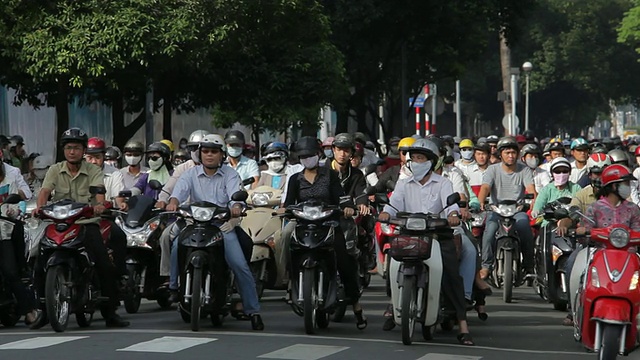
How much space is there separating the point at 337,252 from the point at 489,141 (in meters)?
9.52

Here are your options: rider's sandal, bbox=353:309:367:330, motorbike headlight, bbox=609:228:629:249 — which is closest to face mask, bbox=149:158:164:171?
rider's sandal, bbox=353:309:367:330

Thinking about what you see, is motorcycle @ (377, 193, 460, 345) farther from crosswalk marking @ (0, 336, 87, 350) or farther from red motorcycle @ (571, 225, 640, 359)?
crosswalk marking @ (0, 336, 87, 350)

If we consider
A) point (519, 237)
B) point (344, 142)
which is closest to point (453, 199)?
point (344, 142)

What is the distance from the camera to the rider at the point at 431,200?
12.5m

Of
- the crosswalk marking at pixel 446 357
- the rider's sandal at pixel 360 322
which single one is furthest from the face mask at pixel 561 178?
the crosswalk marking at pixel 446 357

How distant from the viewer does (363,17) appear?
4016 centimetres

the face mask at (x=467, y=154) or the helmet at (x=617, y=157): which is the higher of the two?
the face mask at (x=467, y=154)

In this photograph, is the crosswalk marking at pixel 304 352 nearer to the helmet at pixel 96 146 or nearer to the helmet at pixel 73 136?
the helmet at pixel 73 136

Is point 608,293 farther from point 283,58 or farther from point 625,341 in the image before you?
point 283,58

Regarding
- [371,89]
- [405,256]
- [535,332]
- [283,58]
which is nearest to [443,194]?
[405,256]

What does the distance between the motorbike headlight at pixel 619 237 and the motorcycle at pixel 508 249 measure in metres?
6.26

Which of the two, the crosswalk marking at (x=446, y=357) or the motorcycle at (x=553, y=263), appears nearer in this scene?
the crosswalk marking at (x=446, y=357)

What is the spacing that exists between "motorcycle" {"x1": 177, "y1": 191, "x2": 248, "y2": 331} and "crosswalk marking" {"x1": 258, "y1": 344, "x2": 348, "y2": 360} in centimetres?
124

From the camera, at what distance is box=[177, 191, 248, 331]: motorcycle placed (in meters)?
12.7
